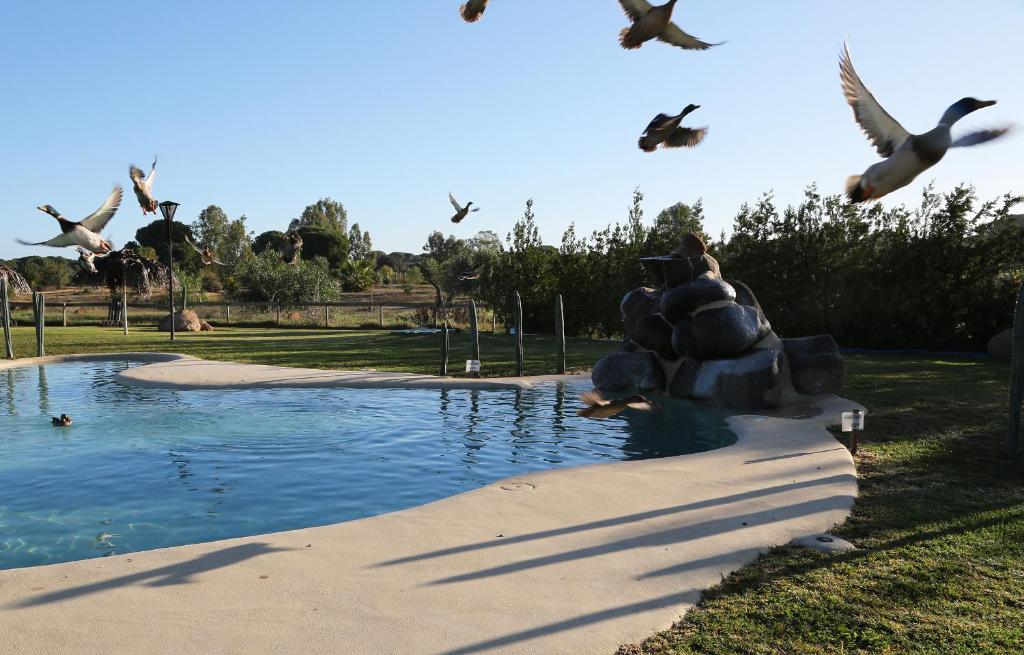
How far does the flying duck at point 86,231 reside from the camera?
8.38 metres

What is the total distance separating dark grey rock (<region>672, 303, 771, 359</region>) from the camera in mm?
11156

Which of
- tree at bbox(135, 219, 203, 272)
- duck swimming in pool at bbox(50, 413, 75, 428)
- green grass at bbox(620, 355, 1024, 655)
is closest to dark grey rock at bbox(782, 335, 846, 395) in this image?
green grass at bbox(620, 355, 1024, 655)

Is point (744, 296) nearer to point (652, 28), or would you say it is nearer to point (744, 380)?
point (744, 380)

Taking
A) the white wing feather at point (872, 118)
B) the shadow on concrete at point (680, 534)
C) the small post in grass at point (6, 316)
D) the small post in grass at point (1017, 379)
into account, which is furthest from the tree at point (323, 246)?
the white wing feather at point (872, 118)

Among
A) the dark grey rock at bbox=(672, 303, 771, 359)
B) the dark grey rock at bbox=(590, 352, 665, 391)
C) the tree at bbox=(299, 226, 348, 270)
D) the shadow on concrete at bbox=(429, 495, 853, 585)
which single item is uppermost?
the tree at bbox=(299, 226, 348, 270)

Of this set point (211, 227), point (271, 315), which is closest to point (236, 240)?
point (211, 227)

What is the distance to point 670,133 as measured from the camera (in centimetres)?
550

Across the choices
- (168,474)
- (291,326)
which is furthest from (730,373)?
(291,326)

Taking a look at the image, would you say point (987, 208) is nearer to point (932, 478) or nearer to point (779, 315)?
point (779, 315)

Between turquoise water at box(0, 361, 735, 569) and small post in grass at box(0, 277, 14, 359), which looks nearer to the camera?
turquoise water at box(0, 361, 735, 569)

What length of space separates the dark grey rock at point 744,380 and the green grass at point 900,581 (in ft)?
10.00

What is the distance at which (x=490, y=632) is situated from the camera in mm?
3551

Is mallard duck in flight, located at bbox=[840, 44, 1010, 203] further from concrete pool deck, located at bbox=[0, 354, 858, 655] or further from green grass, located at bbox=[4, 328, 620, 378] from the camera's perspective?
green grass, located at bbox=[4, 328, 620, 378]

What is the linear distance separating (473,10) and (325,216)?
87341 millimetres
